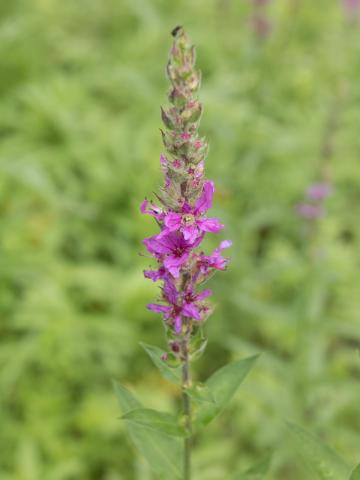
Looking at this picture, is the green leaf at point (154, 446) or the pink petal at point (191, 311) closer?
the pink petal at point (191, 311)

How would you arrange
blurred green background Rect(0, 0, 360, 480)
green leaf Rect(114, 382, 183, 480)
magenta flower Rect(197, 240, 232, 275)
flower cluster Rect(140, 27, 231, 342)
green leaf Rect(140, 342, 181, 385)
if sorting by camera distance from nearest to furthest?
flower cluster Rect(140, 27, 231, 342)
magenta flower Rect(197, 240, 232, 275)
green leaf Rect(140, 342, 181, 385)
green leaf Rect(114, 382, 183, 480)
blurred green background Rect(0, 0, 360, 480)

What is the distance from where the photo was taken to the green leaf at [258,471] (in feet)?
7.13

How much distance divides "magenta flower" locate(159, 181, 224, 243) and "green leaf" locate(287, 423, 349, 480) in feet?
2.39

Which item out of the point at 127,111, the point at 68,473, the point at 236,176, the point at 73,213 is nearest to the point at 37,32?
the point at 127,111

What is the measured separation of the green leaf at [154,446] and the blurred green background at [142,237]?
1.89m

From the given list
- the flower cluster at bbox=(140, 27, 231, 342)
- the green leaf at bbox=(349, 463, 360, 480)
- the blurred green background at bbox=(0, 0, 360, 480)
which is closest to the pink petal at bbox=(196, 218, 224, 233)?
Result: the flower cluster at bbox=(140, 27, 231, 342)

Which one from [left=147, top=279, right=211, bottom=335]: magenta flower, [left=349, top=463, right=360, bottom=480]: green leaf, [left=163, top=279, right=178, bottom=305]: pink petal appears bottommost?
[left=349, top=463, right=360, bottom=480]: green leaf

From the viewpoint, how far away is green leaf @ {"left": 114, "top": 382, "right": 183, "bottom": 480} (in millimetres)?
2154

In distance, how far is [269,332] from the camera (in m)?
5.08

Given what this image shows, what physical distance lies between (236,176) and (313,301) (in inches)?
61.1

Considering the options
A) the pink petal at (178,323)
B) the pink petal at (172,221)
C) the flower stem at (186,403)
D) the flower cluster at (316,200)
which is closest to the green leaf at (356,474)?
the flower stem at (186,403)

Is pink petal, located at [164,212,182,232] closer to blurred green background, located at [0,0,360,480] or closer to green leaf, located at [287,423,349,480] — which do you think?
green leaf, located at [287,423,349,480]

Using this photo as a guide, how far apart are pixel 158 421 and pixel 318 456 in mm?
→ 546

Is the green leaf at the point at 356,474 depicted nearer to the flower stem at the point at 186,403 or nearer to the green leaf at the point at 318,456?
the green leaf at the point at 318,456
